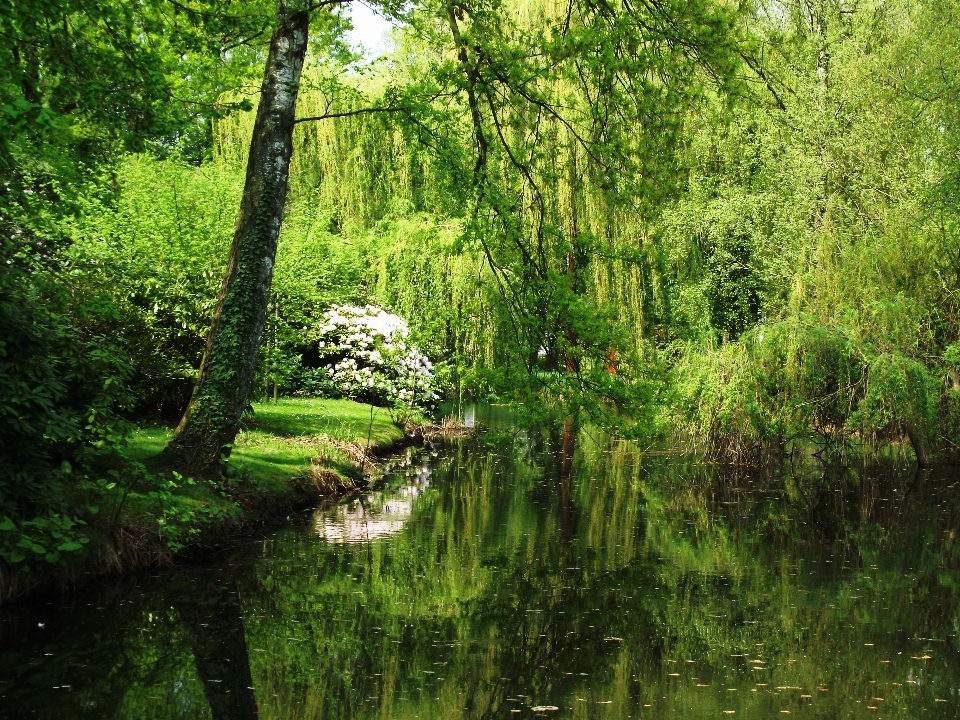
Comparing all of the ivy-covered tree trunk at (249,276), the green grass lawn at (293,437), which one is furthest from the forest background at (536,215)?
the green grass lawn at (293,437)

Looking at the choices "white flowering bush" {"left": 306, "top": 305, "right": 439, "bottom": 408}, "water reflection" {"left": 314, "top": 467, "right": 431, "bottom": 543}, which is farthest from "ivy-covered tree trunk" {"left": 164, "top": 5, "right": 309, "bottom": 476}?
"white flowering bush" {"left": 306, "top": 305, "right": 439, "bottom": 408}

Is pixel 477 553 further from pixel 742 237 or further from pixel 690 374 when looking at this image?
pixel 742 237

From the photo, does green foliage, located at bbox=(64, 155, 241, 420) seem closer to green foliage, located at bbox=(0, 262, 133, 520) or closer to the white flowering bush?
green foliage, located at bbox=(0, 262, 133, 520)

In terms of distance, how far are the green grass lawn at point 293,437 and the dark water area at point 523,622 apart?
3.41 ft

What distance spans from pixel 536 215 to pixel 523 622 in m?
10.2

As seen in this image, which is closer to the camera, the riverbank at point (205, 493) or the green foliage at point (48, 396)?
the green foliage at point (48, 396)

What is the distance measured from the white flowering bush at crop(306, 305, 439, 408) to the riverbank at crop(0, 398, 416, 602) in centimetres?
150

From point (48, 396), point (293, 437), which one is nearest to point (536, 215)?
point (293, 437)

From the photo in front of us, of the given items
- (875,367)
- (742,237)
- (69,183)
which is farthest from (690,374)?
(69,183)

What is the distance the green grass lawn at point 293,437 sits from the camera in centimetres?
1348

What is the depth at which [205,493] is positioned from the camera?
37.8 feet

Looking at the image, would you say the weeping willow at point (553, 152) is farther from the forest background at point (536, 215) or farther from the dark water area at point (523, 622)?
the dark water area at point (523, 622)

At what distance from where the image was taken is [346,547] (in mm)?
11445

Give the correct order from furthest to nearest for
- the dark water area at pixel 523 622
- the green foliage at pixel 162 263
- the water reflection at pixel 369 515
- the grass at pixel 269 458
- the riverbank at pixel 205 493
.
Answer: the green foliage at pixel 162 263 < the water reflection at pixel 369 515 < the grass at pixel 269 458 < the riverbank at pixel 205 493 < the dark water area at pixel 523 622
